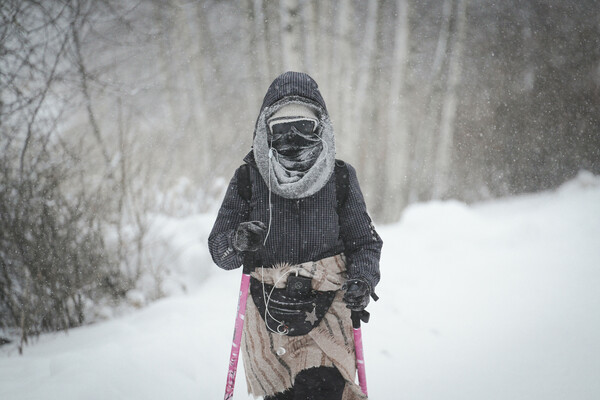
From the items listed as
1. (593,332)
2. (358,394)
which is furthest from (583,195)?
(358,394)

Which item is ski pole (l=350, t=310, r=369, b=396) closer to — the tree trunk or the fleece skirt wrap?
the fleece skirt wrap

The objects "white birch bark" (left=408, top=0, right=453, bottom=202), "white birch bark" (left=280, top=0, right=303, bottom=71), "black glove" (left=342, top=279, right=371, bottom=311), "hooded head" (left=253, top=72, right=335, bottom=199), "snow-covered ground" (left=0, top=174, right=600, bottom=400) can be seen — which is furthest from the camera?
"white birch bark" (left=408, top=0, right=453, bottom=202)

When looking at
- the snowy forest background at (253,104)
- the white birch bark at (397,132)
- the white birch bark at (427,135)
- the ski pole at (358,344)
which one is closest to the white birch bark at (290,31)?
the snowy forest background at (253,104)

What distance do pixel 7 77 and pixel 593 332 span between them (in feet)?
16.5

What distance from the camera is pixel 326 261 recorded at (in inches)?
59.9

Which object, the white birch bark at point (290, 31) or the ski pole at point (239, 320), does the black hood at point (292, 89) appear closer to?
the ski pole at point (239, 320)

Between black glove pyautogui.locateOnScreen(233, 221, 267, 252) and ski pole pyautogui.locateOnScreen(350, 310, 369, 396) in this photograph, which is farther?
ski pole pyautogui.locateOnScreen(350, 310, 369, 396)

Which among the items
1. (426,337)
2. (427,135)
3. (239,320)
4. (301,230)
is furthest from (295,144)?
(427,135)

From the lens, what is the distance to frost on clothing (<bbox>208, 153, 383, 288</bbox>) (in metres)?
1.50

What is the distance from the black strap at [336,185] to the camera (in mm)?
1584

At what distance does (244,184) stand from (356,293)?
0.66m

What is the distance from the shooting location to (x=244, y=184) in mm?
1583

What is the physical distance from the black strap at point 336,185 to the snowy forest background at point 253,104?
2345 mm

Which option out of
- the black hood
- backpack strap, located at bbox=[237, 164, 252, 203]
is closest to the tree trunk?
the black hood
